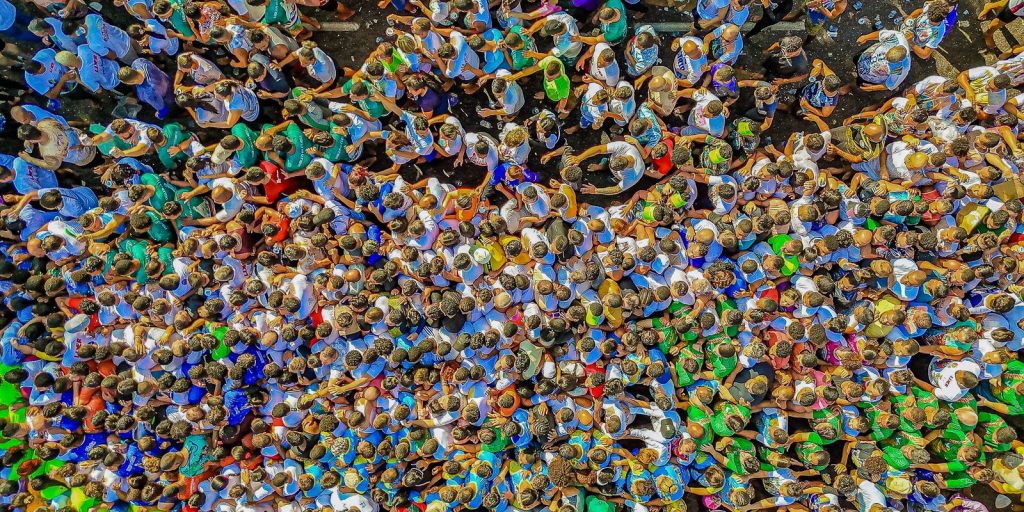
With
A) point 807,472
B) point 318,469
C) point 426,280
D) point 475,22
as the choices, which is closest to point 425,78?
point 475,22

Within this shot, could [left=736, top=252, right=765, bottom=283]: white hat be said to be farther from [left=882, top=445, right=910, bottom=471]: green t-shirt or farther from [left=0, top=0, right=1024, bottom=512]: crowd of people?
[left=882, top=445, right=910, bottom=471]: green t-shirt

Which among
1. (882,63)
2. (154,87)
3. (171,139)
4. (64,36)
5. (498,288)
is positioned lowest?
(498,288)

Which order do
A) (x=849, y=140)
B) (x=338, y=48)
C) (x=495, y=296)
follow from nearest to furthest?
(x=495, y=296)
(x=849, y=140)
(x=338, y=48)

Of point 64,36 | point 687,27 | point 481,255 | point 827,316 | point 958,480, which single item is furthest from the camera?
point 687,27

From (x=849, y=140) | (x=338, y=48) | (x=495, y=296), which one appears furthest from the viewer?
(x=338, y=48)

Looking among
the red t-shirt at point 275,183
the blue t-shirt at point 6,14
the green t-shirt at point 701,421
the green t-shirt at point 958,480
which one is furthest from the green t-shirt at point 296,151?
the green t-shirt at point 958,480

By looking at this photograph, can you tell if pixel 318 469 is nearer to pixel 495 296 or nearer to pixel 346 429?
pixel 346 429

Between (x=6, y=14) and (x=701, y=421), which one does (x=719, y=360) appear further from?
(x=6, y=14)

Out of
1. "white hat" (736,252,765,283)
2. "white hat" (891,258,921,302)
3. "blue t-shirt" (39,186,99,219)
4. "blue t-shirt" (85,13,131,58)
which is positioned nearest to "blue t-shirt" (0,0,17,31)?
"blue t-shirt" (85,13,131,58)

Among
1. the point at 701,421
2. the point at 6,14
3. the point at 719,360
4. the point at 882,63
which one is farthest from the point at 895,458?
the point at 6,14
